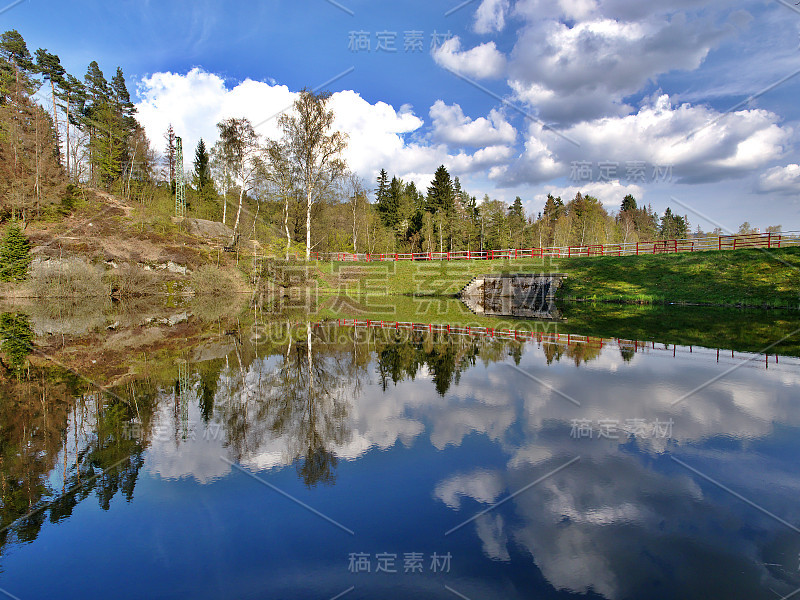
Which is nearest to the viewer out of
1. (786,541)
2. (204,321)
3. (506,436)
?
(786,541)

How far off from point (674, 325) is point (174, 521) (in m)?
19.5

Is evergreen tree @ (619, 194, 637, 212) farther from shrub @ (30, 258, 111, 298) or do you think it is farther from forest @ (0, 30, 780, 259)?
shrub @ (30, 258, 111, 298)

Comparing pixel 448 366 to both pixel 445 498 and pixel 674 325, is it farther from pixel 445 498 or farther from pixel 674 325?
pixel 674 325

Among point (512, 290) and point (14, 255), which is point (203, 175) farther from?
point (512, 290)

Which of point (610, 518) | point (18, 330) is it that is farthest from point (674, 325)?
point (18, 330)

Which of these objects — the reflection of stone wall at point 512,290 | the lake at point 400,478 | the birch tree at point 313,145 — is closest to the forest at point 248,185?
the birch tree at point 313,145

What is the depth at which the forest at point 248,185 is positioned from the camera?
119 feet

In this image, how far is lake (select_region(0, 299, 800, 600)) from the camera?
3619mm

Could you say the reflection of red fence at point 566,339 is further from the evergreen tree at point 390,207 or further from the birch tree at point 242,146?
the evergreen tree at point 390,207

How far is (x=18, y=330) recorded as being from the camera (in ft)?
53.1

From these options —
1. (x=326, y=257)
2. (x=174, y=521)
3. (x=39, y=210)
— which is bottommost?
(x=174, y=521)

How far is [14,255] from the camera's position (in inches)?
1149

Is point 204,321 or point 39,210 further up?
point 39,210

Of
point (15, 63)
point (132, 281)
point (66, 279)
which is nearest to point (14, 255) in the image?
point (66, 279)
